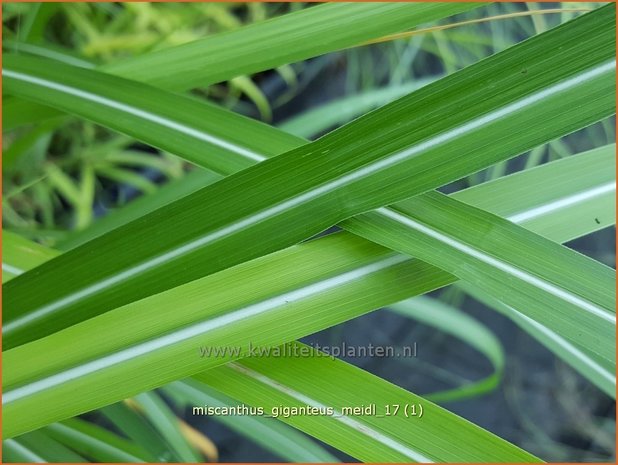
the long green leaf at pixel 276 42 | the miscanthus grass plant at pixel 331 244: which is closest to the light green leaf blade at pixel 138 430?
the miscanthus grass plant at pixel 331 244

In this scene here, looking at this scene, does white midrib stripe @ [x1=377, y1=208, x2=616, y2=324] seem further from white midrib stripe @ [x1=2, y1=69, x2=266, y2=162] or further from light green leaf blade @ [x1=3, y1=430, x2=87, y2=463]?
light green leaf blade @ [x1=3, y1=430, x2=87, y2=463]

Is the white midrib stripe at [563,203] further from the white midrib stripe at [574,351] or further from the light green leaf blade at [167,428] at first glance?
the light green leaf blade at [167,428]

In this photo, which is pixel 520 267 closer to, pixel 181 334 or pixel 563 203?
pixel 563 203

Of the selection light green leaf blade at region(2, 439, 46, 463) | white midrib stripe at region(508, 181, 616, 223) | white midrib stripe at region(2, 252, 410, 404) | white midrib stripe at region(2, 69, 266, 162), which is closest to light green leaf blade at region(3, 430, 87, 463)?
light green leaf blade at region(2, 439, 46, 463)

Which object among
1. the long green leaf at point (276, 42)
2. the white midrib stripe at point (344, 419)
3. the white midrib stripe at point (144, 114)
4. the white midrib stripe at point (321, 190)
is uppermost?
the long green leaf at point (276, 42)

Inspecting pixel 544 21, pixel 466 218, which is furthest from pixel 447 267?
pixel 544 21

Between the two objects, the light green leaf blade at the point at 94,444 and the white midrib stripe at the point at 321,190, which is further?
the light green leaf blade at the point at 94,444

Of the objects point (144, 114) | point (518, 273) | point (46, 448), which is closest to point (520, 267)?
point (518, 273)

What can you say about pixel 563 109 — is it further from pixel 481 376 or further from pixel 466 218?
pixel 481 376
